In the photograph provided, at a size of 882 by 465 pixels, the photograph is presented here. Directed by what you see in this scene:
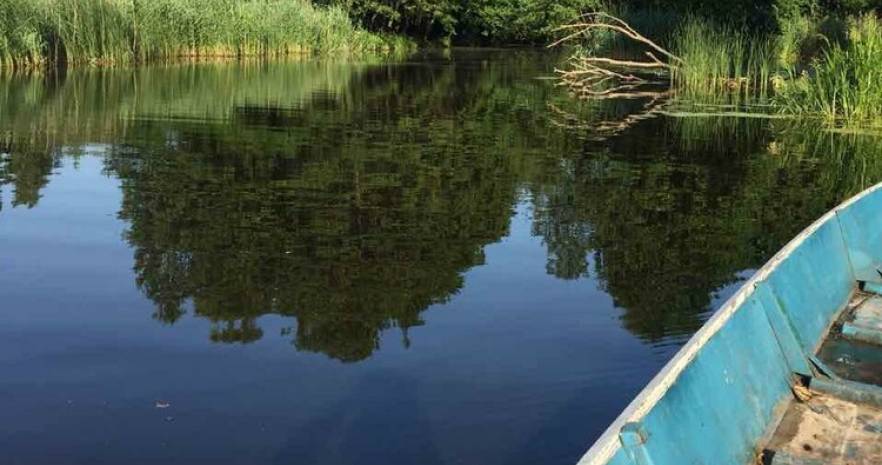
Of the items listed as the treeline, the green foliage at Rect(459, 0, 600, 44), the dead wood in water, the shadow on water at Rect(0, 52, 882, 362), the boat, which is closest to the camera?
the boat

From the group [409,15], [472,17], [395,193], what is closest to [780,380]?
[395,193]

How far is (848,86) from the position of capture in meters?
15.6

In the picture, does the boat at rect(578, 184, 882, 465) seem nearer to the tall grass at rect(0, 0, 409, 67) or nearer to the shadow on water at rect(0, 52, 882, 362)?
the shadow on water at rect(0, 52, 882, 362)

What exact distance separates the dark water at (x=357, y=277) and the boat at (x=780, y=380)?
87 cm

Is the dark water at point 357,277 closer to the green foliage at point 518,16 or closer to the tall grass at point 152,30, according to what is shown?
the tall grass at point 152,30

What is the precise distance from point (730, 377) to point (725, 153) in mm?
10299

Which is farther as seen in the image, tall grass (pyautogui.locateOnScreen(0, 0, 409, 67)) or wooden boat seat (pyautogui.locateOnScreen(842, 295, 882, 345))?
tall grass (pyautogui.locateOnScreen(0, 0, 409, 67))

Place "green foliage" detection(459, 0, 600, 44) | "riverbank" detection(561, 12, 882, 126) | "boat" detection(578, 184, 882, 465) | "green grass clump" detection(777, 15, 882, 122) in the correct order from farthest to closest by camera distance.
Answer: "green foliage" detection(459, 0, 600, 44), "riverbank" detection(561, 12, 882, 126), "green grass clump" detection(777, 15, 882, 122), "boat" detection(578, 184, 882, 465)

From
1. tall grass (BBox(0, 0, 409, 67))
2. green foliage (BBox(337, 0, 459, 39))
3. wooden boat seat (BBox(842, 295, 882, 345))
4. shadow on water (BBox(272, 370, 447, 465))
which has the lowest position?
shadow on water (BBox(272, 370, 447, 465))

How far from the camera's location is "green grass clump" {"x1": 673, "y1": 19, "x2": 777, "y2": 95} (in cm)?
2152

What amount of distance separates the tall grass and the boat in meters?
18.1

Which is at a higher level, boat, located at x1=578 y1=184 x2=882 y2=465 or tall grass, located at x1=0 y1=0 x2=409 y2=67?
tall grass, located at x1=0 y1=0 x2=409 y2=67

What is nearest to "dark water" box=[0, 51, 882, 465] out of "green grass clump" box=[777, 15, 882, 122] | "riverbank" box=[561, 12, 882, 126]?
"green grass clump" box=[777, 15, 882, 122]

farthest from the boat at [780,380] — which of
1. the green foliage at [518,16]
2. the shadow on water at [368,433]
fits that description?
the green foliage at [518,16]
